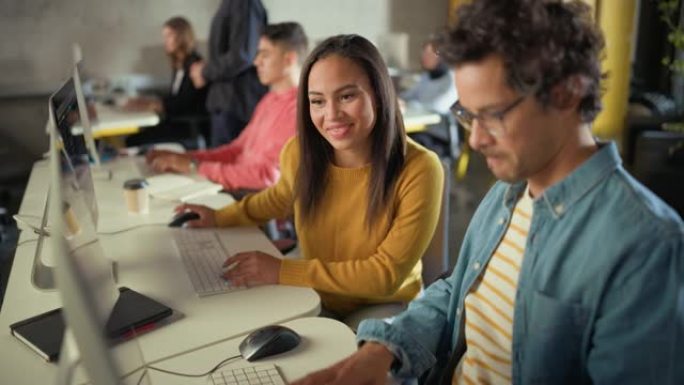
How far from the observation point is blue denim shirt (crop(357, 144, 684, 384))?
819mm

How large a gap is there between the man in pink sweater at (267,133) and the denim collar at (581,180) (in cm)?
159

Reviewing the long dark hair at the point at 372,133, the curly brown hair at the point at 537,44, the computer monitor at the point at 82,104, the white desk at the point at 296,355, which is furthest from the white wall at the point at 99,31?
the curly brown hair at the point at 537,44

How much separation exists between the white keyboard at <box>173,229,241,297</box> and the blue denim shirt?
2.20ft

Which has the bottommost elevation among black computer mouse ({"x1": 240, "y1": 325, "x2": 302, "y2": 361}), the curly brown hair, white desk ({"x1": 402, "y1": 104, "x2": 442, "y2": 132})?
white desk ({"x1": 402, "y1": 104, "x2": 442, "y2": 132})

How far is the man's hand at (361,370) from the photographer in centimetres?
104

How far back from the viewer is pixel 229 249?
1.70 meters

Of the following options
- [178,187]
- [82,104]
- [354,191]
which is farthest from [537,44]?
[178,187]

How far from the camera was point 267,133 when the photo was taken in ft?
8.57

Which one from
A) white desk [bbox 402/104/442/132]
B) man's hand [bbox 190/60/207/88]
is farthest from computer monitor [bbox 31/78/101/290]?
man's hand [bbox 190/60/207/88]

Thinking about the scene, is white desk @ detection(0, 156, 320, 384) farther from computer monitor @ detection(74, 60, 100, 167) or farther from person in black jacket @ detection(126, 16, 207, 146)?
person in black jacket @ detection(126, 16, 207, 146)

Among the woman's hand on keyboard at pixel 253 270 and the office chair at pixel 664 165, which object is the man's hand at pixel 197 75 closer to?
the office chair at pixel 664 165

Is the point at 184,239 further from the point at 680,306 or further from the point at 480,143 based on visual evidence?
the point at 680,306

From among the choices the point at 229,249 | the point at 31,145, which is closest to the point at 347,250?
the point at 229,249

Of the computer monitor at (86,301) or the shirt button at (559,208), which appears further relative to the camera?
the shirt button at (559,208)
